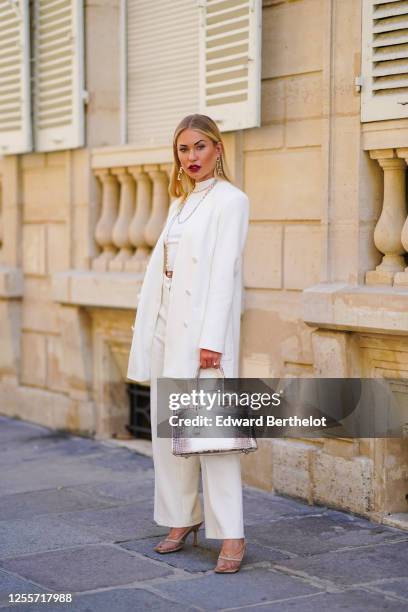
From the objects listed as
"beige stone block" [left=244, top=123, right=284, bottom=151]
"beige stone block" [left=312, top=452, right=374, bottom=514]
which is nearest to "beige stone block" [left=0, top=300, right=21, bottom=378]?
"beige stone block" [left=244, top=123, right=284, bottom=151]

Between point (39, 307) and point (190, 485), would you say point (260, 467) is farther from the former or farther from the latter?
point (39, 307)

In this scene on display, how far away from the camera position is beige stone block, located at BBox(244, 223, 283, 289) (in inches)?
269

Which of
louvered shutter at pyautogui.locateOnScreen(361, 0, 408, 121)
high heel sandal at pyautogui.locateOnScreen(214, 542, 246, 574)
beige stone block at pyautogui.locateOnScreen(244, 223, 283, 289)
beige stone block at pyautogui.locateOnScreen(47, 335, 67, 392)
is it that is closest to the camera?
high heel sandal at pyautogui.locateOnScreen(214, 542, 246, 574)

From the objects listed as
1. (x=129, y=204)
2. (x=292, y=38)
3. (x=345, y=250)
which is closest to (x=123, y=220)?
(x=129, y=204)

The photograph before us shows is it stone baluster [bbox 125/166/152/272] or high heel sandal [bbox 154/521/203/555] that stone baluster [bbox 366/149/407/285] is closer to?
high heel sandal [bbox 154/521/203/555]

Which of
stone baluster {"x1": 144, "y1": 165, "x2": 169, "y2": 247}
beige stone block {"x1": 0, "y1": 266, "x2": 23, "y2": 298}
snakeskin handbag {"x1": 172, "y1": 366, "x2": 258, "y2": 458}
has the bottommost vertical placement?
snakeskin handbag {"x1": 172, "y1": 366, "x2": 258, "y2": 458}

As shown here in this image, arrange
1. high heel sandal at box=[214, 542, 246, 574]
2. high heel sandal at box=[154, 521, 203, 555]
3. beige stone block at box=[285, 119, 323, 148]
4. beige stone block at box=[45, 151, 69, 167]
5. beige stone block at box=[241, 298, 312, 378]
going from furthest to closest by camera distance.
→ beige stone block at box=[45, 151, 69, 167]
beige stone block at box=[241, 298, 312, 378]
beige stone block at box=[285, 119, 323, 148]
high heel sandal at box=[154, 521, 203, 555]
high heel sandal at box=[214, 542, 246, 574]

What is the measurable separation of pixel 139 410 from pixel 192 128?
11.7 feet

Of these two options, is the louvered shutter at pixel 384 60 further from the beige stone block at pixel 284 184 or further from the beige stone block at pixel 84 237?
the beige stone block at pixel 84 237

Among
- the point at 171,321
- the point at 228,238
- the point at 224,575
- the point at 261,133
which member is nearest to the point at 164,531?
the point at 224,575

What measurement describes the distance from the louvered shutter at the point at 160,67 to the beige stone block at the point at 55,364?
64.1 inches

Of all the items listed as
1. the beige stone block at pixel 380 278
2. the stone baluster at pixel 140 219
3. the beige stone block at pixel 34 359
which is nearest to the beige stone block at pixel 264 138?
the beige stone block at pixel 380 278

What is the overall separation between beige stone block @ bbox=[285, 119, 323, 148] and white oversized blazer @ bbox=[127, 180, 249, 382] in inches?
54.9

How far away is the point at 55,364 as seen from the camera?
29.4 ft
